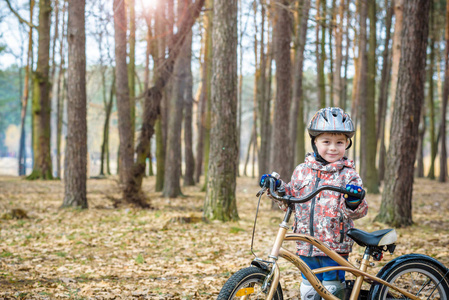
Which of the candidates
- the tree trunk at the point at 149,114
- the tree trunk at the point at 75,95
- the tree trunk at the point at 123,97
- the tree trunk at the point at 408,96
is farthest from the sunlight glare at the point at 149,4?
the tree trunk at the point at 408,96

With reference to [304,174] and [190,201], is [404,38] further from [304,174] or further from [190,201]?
[190,201]

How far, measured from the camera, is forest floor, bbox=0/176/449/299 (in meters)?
4.84

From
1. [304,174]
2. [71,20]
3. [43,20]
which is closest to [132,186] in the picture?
[71,20]

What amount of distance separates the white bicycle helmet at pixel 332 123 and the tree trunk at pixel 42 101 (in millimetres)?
18023

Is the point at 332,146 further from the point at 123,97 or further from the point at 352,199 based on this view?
the point at 123,97

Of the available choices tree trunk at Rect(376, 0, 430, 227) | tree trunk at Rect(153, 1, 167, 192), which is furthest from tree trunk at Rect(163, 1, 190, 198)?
tree trunk at Rect(376, 0, 430, 227)

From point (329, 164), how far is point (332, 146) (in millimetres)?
141

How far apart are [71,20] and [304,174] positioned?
30.4 feet

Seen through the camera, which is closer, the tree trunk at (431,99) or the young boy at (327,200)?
the young boy at (327,200)

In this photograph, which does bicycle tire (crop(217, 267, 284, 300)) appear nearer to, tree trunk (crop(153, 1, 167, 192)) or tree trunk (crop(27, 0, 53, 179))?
tree trunk (crop(153, 1, 167, 192))

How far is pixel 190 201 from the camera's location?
1327 centimetres

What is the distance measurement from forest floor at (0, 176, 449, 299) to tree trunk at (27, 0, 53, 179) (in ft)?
31.2

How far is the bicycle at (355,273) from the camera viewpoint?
272 centimetres

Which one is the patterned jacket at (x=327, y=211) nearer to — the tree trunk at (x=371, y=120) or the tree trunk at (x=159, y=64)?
the tree trunk at (x=159, y=64)
